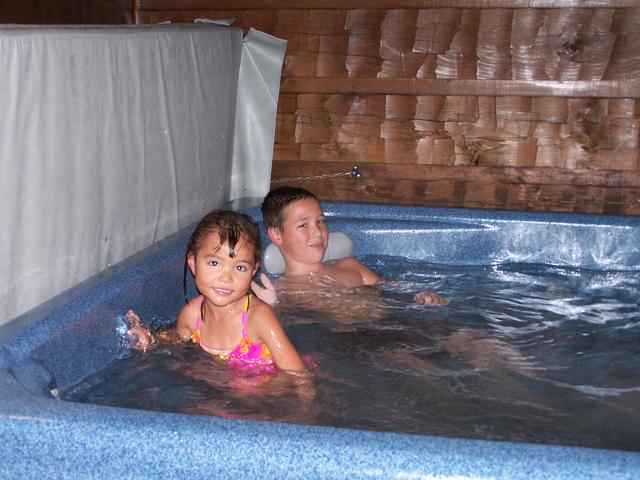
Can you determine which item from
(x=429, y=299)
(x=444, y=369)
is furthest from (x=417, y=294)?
(x=444, y=369)

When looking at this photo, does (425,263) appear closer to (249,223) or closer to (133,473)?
(249,223)

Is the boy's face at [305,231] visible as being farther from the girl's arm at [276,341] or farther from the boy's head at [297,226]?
the girl's arm at [276,341]

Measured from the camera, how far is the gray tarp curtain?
2348 millimetres

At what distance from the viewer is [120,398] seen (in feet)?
7.83

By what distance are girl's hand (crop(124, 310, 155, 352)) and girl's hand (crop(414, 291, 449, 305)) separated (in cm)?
113

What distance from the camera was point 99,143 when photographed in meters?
2.80

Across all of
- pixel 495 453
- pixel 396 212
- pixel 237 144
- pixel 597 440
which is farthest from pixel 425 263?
pixel 495 453

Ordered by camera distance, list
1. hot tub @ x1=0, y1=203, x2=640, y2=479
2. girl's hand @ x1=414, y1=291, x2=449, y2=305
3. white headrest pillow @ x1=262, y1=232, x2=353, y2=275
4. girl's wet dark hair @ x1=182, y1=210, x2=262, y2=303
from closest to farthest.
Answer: hot tub @ x1=0, y1=203, x2=640, y2=479
girl's wet dark hair @ x1=182, y1=210, x2=262, y2=303
girl's hand @ x1=414, y1=291, x2=449, y2=305
white headrest pillow @ x1=262, y1=232, x2=353, y2=275

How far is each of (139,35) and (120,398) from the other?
140cm

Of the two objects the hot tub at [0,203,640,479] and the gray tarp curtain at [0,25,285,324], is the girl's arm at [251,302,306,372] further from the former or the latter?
the gray tarp curtain at [0,25,285,324]

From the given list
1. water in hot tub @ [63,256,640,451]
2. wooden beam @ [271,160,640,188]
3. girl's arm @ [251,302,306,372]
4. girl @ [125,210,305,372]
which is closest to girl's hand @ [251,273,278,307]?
water in hot tub @ [63,256,640,451]

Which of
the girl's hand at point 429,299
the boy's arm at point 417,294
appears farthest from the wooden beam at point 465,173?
the girl's hand at point 429,299

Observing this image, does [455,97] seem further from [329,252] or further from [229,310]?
[229,310]

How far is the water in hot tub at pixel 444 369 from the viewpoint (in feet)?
7.32
